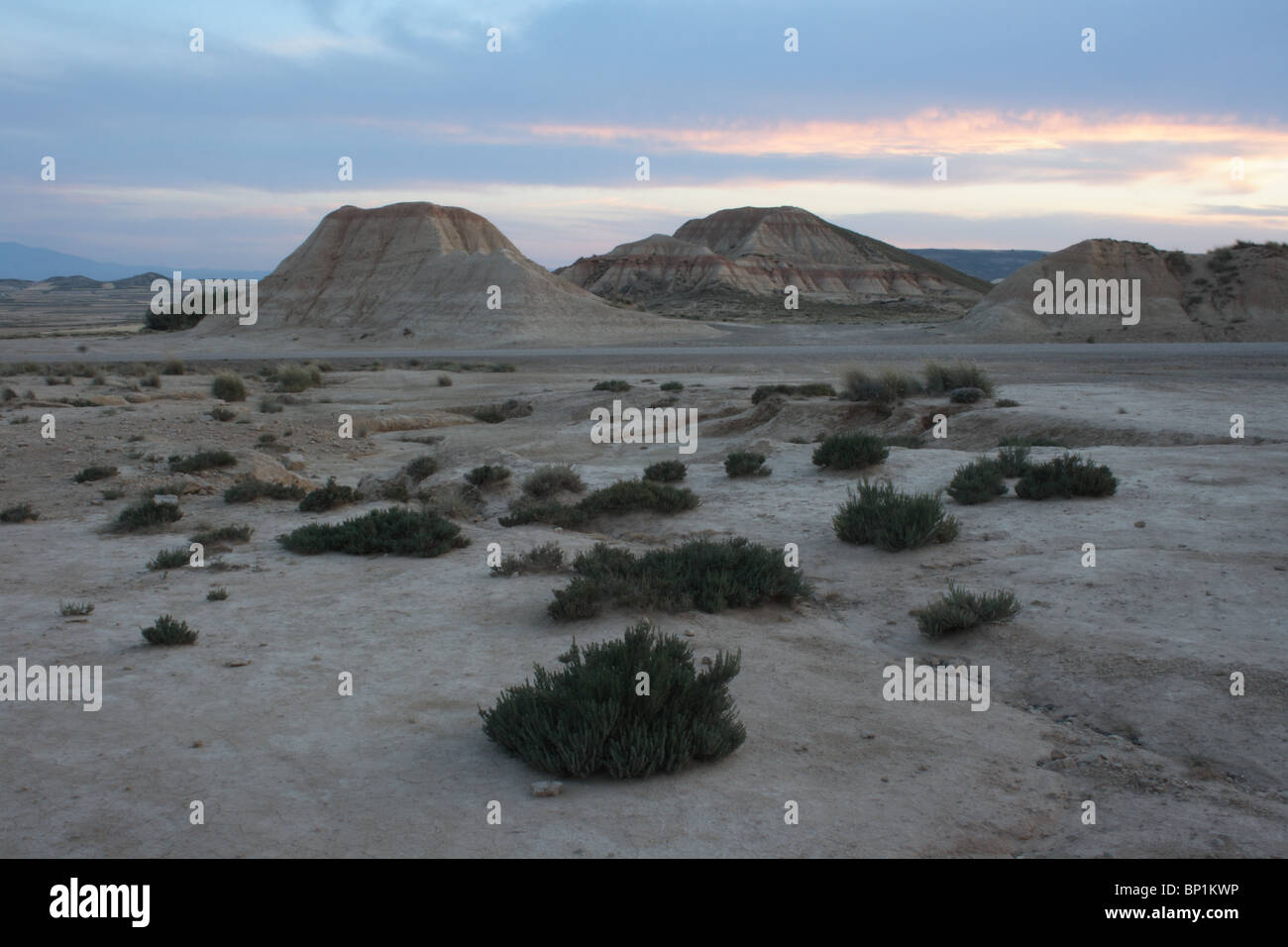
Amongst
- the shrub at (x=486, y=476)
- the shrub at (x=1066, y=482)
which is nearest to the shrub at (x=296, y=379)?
the shrub at (x=486, y=476)

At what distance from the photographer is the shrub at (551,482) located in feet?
42.0

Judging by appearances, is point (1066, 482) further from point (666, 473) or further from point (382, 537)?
point (382, 537)

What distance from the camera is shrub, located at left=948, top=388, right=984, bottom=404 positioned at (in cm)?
1872

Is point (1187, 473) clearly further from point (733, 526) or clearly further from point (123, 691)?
point (123, 691)

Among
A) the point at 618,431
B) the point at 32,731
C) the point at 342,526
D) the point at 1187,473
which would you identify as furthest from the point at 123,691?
the point at 618,431

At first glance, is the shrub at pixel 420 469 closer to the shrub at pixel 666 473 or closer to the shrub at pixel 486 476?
the shrub at pixel 486 476

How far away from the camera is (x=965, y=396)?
61.5ft

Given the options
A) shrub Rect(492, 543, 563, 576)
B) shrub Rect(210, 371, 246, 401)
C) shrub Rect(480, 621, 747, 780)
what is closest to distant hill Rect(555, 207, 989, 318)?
shrub Rect(210, 371, 246, 401)

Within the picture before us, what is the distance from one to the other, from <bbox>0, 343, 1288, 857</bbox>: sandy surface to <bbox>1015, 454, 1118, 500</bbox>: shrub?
0.99 feet

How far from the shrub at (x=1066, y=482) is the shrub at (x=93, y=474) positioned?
12225 millimetres

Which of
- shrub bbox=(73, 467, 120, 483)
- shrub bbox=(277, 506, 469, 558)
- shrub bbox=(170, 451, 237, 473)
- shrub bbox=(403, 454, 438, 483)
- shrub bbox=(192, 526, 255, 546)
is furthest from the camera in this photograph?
shrub bbox=(403, 454, 438, 483)

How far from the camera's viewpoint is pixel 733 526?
1063cm

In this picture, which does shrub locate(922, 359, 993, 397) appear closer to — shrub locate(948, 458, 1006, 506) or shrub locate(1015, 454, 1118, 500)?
shrub locate(948, 458, 1006, 506)
